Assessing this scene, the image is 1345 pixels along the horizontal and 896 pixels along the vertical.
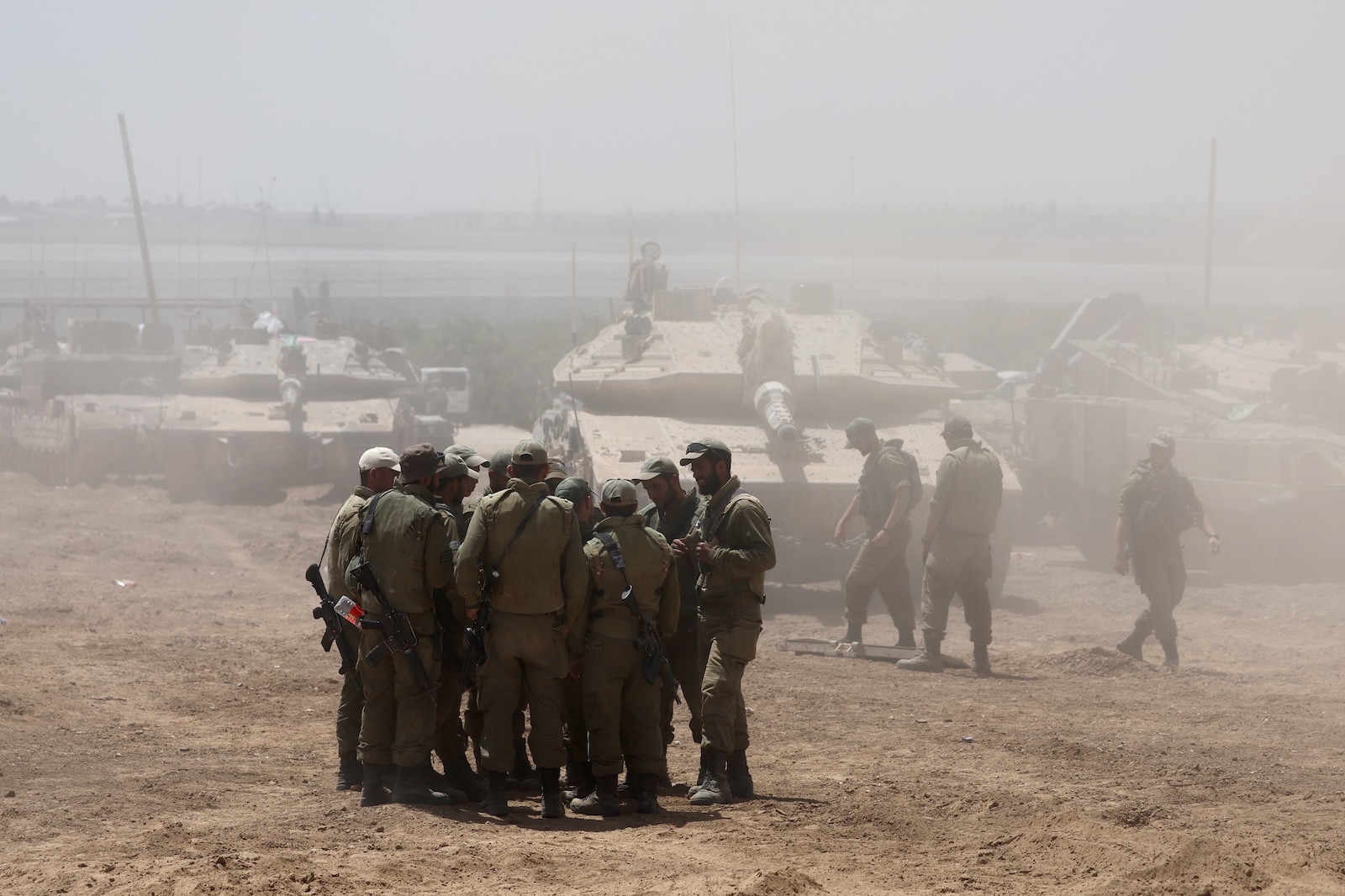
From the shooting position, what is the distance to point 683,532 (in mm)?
5867

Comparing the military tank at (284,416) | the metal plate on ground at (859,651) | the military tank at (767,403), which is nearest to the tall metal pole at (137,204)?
the military tank at (284,416)

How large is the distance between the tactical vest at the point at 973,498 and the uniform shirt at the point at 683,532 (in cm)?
343

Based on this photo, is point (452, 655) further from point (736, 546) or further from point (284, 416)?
point (284, 416)

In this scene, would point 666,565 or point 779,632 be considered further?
point 779,632

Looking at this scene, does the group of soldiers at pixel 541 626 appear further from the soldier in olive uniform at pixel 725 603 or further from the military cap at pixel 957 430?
the military cap at pixel 957 430

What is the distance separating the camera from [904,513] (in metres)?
9.36

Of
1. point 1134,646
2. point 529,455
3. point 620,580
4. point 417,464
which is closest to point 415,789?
point 620,580

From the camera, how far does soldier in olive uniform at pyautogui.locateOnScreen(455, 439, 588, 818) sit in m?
5.16

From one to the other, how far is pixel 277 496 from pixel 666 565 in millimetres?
13295

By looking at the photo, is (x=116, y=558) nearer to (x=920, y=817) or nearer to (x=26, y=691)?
(x=26, y=691)

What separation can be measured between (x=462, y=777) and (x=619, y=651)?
0.95 meters

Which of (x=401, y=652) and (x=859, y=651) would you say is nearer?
(x=401, y=652)

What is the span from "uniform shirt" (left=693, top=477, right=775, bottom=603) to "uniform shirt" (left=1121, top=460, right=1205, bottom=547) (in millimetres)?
4186

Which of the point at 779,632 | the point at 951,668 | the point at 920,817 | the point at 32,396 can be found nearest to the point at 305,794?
the point at 920,817
